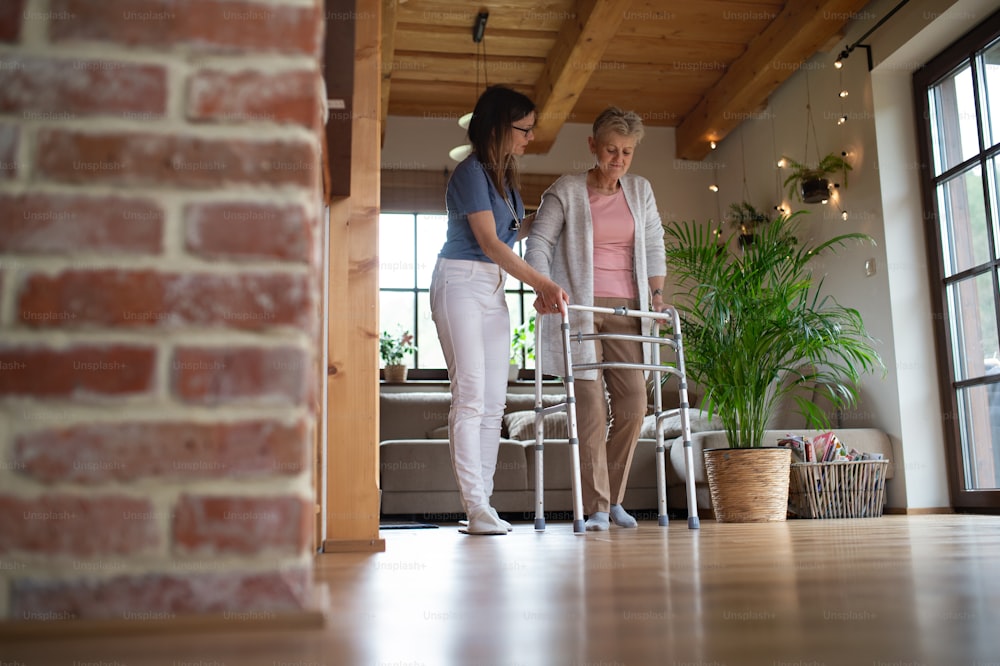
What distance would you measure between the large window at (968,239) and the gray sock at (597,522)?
2.64 m

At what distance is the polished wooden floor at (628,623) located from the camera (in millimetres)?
506

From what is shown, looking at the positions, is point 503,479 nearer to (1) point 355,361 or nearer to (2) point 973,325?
(2) point 973,325

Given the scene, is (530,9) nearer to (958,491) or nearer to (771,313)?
(771,313)

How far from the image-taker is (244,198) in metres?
0.68

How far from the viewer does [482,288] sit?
274 centimetres

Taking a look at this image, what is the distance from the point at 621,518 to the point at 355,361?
4.35 feet

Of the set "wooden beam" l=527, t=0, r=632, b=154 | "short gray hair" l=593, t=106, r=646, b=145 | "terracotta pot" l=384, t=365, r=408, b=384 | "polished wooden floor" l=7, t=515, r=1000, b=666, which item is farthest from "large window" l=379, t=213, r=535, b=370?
"polished wooden floor" l=7, t=515, r=1000, b=666

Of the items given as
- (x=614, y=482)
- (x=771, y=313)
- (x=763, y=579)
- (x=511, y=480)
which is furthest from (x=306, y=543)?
(x=511, y=480)

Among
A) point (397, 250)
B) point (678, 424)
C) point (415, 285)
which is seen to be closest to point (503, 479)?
point (678, 424)

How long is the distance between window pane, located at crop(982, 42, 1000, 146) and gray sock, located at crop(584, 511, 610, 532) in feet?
10.1

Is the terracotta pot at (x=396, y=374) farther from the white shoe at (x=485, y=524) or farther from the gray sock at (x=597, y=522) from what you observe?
the white shoe at (x=485, y=524)

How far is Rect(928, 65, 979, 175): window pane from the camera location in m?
4.77

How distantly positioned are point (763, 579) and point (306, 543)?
0.50m

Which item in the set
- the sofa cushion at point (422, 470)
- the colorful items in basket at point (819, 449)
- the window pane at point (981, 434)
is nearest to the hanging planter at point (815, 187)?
the window pane at point (981, 434)
